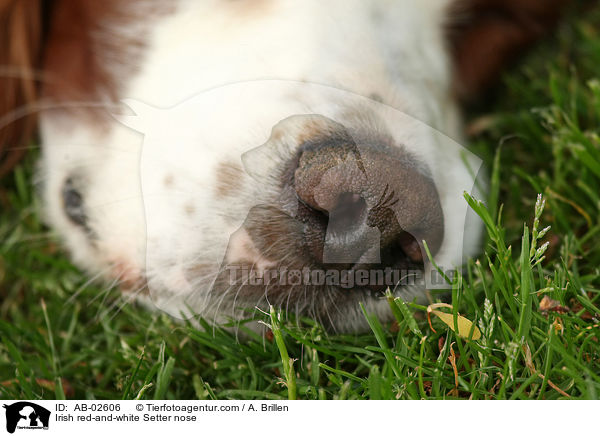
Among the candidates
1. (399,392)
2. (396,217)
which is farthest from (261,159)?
(399,392)

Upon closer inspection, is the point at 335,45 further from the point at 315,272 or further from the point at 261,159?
the point at 315,272

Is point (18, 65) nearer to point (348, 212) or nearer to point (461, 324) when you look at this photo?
point (348, 212)

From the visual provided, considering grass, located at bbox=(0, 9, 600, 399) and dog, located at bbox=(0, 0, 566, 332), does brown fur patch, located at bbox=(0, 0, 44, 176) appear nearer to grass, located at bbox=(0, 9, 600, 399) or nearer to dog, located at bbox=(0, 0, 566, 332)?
dog, located at bbox=(0, 0, 566, 332)

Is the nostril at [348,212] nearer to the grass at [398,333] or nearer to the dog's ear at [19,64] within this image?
the grass at [398,333]
